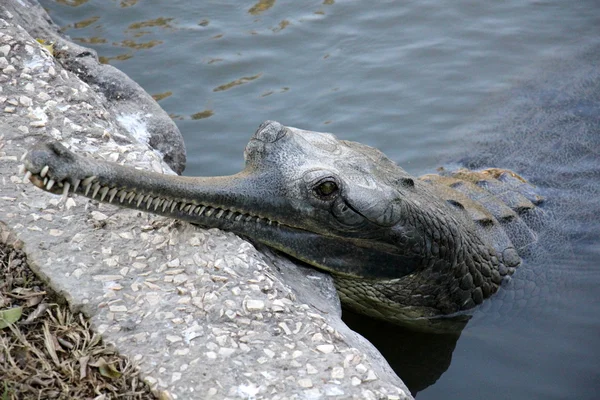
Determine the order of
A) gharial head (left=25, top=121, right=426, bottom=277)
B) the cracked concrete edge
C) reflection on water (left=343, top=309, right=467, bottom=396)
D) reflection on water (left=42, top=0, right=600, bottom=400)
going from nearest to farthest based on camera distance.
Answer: gharial head (left=25, top=121, right=426, bottom=277)
reflection on water (left=343, top=309, right=467, bottom=396)
reflection on water (left=42, top=0, right=600, bottom=400)
the cracked concrete edge

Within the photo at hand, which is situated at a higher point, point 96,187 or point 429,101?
point 96,187

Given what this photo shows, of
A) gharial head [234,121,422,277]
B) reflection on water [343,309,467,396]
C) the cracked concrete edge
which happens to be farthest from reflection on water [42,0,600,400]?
the cracked concrete edge

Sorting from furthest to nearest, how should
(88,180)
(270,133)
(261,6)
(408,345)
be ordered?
(261,6), (408,345), (270,133), (88,180)

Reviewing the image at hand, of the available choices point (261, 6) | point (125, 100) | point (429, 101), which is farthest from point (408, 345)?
point (261, 6)

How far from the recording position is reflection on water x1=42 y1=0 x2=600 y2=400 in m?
4.81

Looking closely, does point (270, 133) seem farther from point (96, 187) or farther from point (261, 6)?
point (261, 6)

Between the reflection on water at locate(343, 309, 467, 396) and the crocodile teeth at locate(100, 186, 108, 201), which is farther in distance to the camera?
the reflection on water at locate(343, 309, 467, 396)

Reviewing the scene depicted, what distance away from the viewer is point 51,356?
3.16 metres

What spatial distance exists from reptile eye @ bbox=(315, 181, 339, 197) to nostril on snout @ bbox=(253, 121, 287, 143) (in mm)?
348

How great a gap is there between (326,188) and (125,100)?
2.34 metres

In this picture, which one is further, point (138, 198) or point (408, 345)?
point (408, 345)

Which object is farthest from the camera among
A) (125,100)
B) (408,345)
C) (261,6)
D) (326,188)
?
(261,6)

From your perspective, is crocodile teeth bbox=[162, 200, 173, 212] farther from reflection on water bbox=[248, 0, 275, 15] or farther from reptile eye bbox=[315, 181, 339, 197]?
reflection on water bbox=[248, 0, 275, 15]

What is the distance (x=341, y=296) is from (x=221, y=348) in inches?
58.4
